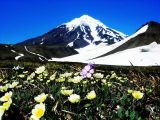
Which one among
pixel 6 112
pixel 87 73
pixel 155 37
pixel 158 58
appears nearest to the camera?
pixel 6 112

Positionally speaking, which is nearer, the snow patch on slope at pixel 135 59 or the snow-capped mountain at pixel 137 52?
the snow patch on slope at pixel 135 59

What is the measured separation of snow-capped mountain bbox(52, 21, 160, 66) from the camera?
281ft

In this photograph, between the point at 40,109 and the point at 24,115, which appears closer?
the point at 40,109

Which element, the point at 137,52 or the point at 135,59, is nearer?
the point at 135,59

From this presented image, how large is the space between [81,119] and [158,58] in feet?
270

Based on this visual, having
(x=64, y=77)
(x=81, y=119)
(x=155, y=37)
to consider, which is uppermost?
(x=155, y=37)

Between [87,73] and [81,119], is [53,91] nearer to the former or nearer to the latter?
[87,73]

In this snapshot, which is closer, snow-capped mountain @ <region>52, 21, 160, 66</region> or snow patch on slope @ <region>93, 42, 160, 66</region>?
snow patch on slope @ <region>93, 42, 160, 66</region>

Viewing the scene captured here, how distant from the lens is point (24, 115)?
4.52 m

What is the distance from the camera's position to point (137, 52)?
9569 cm

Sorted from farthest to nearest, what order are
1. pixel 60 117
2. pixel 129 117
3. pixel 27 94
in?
1. pixel 27 94
2. pixel 60 117
3. pixel 129 117

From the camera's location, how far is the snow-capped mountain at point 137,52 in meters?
85.6

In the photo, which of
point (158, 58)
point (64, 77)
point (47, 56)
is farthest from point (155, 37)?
point (64, 77)

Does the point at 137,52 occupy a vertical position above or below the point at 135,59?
above
